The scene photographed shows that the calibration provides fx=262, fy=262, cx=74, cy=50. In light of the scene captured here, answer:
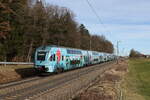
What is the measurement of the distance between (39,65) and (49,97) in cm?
1495

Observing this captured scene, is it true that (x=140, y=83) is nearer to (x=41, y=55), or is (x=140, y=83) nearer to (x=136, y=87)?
(x=136, y=87)

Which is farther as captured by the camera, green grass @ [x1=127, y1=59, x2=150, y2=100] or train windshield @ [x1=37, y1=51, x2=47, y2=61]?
train windshield @ [x1=37, y1=51, x2=47, y2=61]

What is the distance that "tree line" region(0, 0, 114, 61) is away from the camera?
40.3 m

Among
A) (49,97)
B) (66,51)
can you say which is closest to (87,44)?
(66,51)

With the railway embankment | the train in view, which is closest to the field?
the train

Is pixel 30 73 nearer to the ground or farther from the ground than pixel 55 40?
nearer to the ground

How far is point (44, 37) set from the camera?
63219 millimetres

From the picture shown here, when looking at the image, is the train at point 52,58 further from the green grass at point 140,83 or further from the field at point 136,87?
the green grass at point 140,83

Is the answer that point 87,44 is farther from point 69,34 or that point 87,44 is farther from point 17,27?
point 17,27

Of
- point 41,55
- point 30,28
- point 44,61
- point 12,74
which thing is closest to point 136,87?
point 44,61

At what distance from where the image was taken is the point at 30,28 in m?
55.9

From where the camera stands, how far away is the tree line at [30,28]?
40312mm

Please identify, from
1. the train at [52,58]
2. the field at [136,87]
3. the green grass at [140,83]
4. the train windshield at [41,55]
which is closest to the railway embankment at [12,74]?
the train at [52,58]

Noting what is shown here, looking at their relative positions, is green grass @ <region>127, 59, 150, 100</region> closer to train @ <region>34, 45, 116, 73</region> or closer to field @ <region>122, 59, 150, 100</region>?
field @ <region>122, 59, 150, 100</region>
